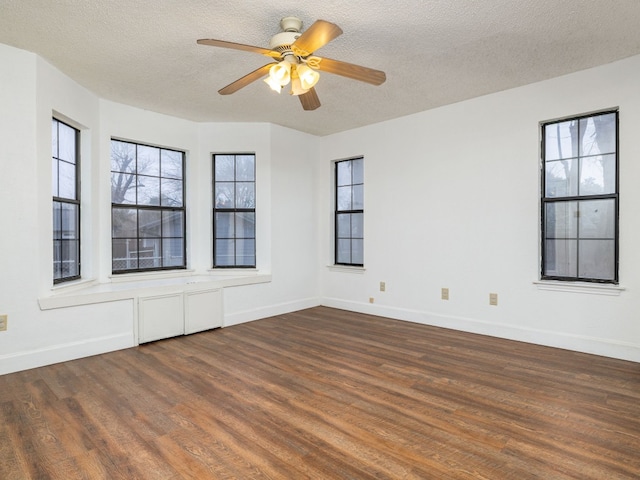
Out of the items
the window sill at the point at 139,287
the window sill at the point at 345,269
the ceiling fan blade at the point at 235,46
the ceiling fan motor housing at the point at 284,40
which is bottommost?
the window sill at the point at 139,287

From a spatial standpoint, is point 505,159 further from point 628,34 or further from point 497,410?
point 497,410

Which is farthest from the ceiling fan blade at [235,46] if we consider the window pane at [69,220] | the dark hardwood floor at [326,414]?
the window pane at [69,220]

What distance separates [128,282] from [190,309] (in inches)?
31.2

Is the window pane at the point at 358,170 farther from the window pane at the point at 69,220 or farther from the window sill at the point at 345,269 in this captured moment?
the window pane at the point at 69,220

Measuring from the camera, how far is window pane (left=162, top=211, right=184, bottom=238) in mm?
4855

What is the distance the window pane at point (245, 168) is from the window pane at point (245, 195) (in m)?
0.07

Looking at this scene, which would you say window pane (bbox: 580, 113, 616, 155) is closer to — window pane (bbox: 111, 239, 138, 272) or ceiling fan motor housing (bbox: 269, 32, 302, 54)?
ceiling fan motor housing (bbox: 269, 32, 302, 54)

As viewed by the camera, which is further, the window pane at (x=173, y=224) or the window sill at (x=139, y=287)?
the window pane at (x=173, y=224)

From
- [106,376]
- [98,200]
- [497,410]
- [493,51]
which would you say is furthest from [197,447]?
[493,51]

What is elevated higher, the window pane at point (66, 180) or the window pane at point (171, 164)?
the window pane at point (171, 164)

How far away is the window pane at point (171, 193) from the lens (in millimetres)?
4867

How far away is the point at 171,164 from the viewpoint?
16.2 feet

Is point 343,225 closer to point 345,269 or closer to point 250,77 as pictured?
point 345,269

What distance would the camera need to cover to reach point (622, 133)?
3.35m
